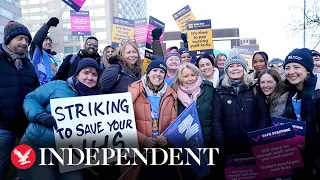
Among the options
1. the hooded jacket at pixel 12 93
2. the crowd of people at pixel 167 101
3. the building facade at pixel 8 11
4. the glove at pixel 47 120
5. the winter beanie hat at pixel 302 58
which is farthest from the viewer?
the building facade at pixel 8 11

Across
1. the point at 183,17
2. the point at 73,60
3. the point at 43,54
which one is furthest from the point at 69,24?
the point at 73,60

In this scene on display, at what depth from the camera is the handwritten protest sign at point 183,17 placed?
9.79 meters

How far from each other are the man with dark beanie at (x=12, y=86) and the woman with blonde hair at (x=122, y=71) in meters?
0.89

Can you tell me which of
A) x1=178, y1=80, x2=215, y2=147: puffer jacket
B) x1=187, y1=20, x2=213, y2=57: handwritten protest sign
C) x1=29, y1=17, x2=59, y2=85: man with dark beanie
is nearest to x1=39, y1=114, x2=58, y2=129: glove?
x1=178, y1=80, x2=215, y2=147: puffer jacket

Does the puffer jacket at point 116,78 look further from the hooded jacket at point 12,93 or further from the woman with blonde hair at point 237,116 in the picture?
the woman with blonde hair at point 237,116

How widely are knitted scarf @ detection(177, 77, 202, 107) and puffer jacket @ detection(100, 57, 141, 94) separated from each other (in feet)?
2.26

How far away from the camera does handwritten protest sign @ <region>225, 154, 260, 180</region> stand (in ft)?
10.9

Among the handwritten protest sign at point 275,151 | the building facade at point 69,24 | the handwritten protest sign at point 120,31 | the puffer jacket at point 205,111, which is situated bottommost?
the handwritten protest sign at point 275,151

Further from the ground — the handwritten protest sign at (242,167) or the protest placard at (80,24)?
the protest placard at (80,24)

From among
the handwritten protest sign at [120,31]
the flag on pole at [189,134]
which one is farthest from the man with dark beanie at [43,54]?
the handwritten protest sign at [120,31]

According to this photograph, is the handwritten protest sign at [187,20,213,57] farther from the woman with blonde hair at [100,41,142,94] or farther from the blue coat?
the blue coat

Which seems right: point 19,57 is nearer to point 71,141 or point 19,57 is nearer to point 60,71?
point 71,141

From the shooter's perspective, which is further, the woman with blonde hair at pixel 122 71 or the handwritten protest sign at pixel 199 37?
the handwritten protest sign at pixel 199 37

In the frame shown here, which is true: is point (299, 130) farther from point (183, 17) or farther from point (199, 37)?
point (183, 17)
